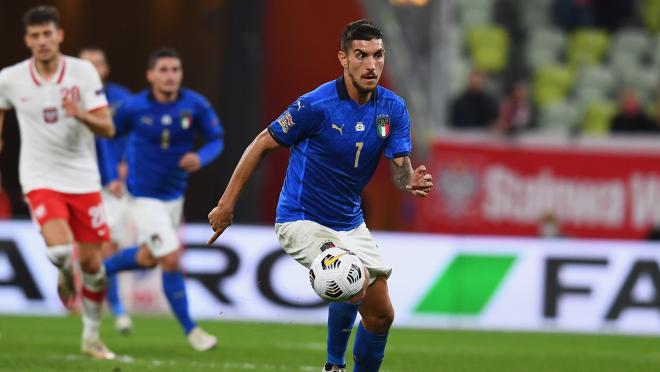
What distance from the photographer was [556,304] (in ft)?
46.4

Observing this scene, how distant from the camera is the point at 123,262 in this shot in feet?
36.1

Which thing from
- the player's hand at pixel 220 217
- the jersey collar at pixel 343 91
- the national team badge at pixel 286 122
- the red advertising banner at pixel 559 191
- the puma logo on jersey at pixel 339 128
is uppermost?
the jersey collar at pixel 343 91

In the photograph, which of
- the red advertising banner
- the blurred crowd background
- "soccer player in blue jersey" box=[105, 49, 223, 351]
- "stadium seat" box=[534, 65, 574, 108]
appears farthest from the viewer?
"stadium seat" box=[534, 65, 574, 108]

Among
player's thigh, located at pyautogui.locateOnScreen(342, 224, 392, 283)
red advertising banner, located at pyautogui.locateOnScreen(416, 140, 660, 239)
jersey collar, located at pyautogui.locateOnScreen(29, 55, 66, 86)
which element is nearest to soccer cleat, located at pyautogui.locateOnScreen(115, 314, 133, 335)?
jersey collar, located at pyautogui.locateOnScreen(29, 55, 66, 86)

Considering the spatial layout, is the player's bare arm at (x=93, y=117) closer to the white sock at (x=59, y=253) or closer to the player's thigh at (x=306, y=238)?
the white sock at (x=59, y=253)

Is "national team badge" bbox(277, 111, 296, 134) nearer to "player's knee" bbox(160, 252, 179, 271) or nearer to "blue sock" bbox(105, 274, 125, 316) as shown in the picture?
"player's knee" bbox(160, 252, 179, 271)

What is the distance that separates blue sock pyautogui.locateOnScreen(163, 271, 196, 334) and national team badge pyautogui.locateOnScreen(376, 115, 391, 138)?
349 cm

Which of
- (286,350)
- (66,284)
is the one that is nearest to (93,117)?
(66,284)

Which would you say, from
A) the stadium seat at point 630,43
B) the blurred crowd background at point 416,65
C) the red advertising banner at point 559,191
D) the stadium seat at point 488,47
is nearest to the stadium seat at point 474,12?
the blurred crowd background at point 416,65

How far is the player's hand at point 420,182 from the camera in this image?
6895 mm

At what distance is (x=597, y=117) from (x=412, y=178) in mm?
12655

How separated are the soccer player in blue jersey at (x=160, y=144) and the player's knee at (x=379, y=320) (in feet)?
11.7

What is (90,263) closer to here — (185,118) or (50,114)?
(50,114)

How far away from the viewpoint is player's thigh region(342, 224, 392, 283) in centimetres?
745
